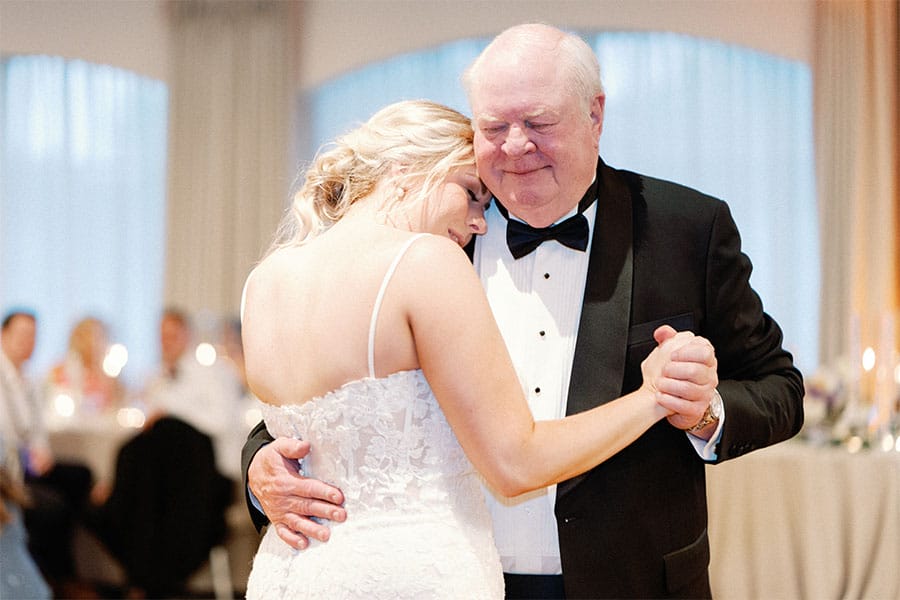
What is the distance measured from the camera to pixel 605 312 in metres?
1.90

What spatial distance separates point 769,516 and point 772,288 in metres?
4.12

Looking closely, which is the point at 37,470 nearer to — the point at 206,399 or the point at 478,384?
the point at 206,399

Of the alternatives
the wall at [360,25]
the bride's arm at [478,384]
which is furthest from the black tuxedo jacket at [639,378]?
the wall at [360,25]

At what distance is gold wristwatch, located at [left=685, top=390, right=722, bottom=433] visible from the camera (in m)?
1.77

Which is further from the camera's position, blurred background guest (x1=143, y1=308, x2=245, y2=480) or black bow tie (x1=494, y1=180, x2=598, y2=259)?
blurred background guest (x1=143, y1=308, x2=245, y2=480)

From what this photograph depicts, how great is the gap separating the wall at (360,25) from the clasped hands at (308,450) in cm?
344

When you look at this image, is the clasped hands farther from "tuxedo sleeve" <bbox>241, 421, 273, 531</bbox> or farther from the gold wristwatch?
"tuxedo sleeve" <bbox>241, 421, 273, 531</bbox>

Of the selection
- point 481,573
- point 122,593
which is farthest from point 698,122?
point 481,573

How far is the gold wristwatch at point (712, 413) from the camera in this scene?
5.82ft

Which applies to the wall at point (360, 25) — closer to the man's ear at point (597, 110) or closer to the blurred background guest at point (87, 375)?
the blurred background guest at point (87, 375)

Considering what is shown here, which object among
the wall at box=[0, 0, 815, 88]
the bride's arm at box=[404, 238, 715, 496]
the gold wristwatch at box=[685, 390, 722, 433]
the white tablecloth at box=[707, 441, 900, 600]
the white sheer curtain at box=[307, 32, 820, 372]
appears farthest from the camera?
the white sheer curtain at box=[307, 32, 820, 372]

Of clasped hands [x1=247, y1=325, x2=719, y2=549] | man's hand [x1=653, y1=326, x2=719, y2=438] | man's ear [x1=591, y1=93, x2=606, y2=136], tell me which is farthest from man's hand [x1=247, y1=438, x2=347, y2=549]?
man's ear [x1=591, y1=93, x2=606, y2=136]

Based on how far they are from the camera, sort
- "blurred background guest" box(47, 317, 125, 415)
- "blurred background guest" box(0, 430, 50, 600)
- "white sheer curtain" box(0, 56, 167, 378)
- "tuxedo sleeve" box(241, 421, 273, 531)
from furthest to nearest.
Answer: "white sheer curtain" box(0, 56, 167, 378) → "blurred background guest" box(47, 317, 125, 415) → "blurred background guest" box(0, 430, 50, 600) → "tuxedo sleeve" box(241, 421, 273, 531)

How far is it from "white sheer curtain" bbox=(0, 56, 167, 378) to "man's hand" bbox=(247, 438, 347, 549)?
6918 mm
